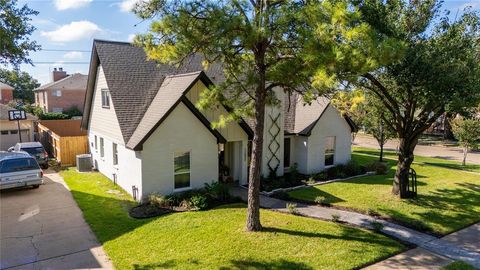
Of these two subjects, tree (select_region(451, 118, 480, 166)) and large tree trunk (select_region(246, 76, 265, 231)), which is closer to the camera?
large tree trunk (select_region(246, 76, 265, 231))

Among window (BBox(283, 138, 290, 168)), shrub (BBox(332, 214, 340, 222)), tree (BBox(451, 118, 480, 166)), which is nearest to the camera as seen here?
shrub (BBox(332, 214, 340, 222))

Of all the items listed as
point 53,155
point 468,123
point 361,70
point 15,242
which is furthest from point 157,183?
point 468,123

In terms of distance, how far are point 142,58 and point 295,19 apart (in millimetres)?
11987

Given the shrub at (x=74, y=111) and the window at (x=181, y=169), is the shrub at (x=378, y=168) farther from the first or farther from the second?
the shrub at (x=74, y=111)

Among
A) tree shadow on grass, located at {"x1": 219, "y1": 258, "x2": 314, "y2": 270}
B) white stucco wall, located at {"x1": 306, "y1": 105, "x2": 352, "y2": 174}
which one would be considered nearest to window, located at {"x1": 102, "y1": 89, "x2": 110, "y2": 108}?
white stucco wall, located at {"x1": 306, "y1": 105, "x2": 352, "y2": 174}

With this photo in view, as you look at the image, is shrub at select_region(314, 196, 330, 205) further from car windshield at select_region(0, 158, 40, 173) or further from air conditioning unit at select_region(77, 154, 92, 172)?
air conditioning unit at select_region(77, 154, 92, 172)

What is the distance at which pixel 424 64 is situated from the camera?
442 inches

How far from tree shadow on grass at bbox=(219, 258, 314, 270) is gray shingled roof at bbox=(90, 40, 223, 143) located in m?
8.21

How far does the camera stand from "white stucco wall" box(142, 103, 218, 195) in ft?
44.5

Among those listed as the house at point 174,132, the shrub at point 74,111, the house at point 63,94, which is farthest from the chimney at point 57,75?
the house at point 174,132

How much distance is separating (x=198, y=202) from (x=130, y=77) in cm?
796

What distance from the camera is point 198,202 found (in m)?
12.8

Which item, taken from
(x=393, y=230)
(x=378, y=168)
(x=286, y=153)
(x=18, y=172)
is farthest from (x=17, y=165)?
(x=378, y=168)

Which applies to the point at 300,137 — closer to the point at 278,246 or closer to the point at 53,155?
the point at 278,246
